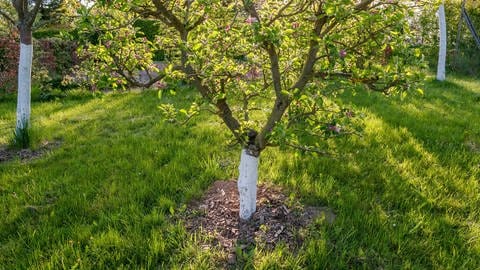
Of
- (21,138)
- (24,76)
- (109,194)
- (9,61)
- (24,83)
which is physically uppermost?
(9,61)

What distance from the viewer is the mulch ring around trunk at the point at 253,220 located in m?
3.02

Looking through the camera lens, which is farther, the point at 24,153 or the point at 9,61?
the point at 9,61

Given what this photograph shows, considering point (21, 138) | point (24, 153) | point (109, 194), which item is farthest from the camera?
point (21, 138)

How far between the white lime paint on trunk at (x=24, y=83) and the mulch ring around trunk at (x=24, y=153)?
0.39 metres

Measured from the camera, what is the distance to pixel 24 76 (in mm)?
5453

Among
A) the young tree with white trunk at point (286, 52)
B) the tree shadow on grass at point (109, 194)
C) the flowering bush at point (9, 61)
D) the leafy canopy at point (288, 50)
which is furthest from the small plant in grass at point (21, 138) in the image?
the flowering bush at point (9, 61)


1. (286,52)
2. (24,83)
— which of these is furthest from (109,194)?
(24,83)

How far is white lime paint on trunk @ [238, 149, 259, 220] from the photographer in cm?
310

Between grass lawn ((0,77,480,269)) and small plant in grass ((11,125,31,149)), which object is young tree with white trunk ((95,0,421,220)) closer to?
grass lawn ((0,77,480,269))

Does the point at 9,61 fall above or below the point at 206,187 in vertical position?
above

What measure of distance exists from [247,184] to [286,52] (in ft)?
3.98

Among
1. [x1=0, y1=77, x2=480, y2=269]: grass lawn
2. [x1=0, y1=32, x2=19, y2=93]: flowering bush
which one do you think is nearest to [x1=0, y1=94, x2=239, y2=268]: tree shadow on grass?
[x1=0, y1=77, x2=480, y2=269]: grass lawn

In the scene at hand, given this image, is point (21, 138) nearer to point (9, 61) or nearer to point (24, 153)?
point (24, 153)

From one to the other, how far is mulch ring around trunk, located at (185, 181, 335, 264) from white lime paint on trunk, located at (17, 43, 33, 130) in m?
3.66
